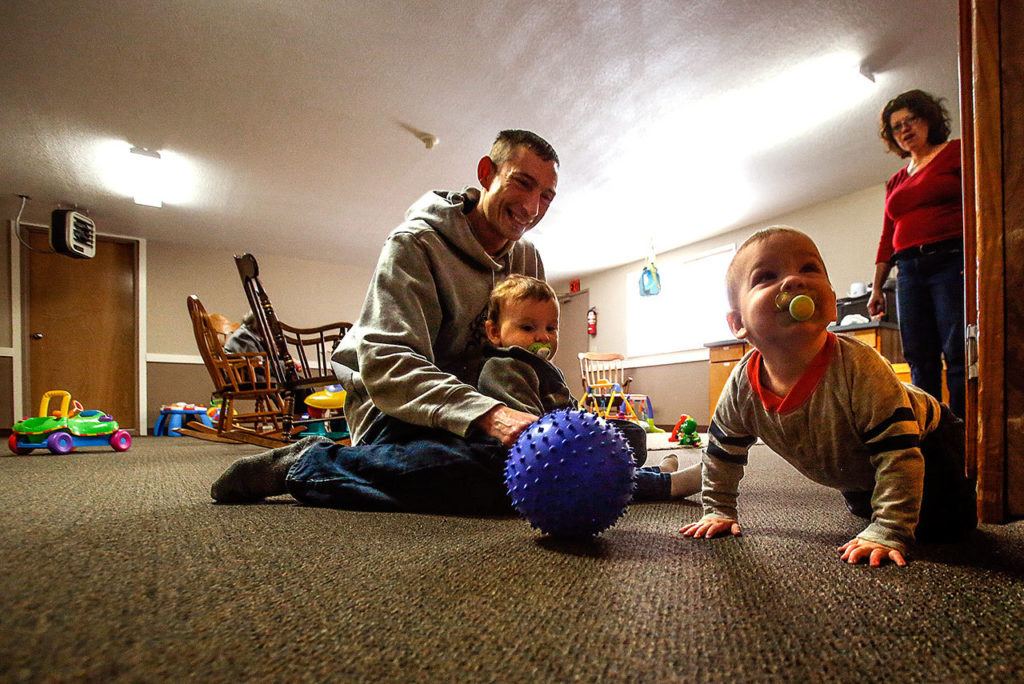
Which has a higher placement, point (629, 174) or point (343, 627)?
point (629, 174)

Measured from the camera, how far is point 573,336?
8289 mm

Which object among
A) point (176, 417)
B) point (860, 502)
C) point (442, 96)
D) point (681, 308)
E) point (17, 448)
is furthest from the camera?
point (681, 308)

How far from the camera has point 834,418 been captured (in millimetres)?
823

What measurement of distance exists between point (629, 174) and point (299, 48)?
105 inches

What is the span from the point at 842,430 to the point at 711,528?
0.26m

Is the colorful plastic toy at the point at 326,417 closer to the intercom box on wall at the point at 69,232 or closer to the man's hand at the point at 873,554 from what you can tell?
the man's hand at the point at 873,554

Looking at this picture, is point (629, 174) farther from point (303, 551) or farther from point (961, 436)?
point (303, 551)

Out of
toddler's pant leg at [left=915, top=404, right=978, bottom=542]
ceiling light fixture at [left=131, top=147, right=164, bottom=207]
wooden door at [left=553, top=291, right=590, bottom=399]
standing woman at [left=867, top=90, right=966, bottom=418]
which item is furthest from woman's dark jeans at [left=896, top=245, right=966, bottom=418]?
wooden door at [left=553, top=291, right=590, bottom=399]

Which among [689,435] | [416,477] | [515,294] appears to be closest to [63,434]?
[416,477]

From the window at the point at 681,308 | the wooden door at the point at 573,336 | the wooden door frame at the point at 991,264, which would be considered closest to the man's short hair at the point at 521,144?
the wooden door frame at the point at 991,264

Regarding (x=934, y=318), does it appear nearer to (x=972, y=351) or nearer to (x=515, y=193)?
(x=972, y=351)

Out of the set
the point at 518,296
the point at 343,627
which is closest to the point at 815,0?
the point at 518,296

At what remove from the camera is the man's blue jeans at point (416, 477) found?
3.85 ft

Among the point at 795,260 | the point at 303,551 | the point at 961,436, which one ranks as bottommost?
the point at 303,551
